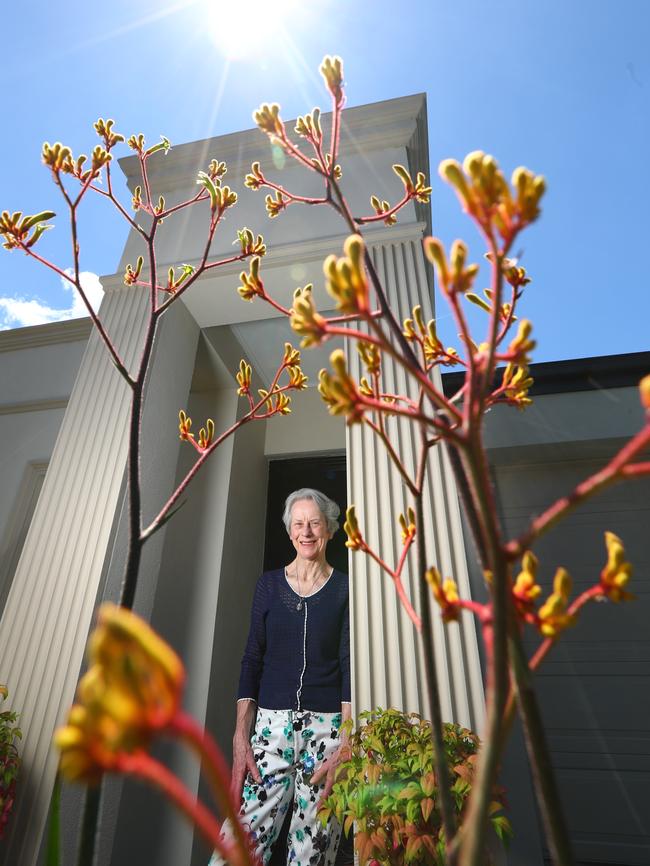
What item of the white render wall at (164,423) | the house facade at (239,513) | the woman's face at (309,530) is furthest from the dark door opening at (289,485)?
the woman's face at (309,530)

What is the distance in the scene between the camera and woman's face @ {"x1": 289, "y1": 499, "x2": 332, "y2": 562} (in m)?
1.96

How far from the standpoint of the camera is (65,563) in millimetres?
1854

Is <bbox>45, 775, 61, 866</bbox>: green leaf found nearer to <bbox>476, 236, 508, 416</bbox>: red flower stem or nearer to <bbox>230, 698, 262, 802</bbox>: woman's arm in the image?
<bbox>476, 236, 508, 416</bbox>: red flower stem

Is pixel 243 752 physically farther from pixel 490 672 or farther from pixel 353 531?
pixel 490 672

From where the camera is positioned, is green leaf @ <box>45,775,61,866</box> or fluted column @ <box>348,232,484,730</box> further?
fluted column @ <box>348,232,484,730</box>

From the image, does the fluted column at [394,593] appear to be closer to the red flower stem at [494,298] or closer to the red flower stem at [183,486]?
the red flower stem at [183,486]

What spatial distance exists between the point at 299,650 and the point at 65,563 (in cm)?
96

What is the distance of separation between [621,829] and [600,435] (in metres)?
1.84

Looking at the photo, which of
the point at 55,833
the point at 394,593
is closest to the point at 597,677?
the point at 394,593

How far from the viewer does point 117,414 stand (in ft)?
7.06

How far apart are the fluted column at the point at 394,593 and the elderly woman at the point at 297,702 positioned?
23 cm

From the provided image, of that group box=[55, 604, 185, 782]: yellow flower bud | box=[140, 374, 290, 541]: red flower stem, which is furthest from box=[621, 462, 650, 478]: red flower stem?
box=[140, 374, 290, 541]: red flower stem

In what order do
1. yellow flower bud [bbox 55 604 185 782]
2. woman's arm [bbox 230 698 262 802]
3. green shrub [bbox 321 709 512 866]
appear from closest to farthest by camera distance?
yellow flower bud [bbox 55 604 185 782]
green shrub [bbox 321 709 512 866]
woman's arm [bbox 230 698 262 802]

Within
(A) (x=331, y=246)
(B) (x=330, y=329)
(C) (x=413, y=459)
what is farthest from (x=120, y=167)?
(B) (x=330, y=329)
